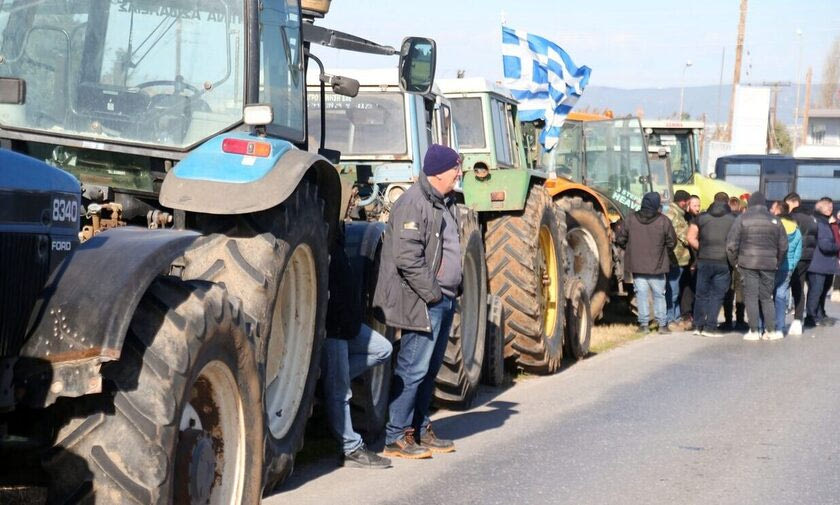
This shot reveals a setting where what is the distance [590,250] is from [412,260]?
381 inches

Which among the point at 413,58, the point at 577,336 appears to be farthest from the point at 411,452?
the point at 577,336

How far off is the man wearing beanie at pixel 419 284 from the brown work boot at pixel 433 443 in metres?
0.03

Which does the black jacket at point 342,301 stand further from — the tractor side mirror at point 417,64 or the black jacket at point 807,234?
the black jacket at point 807,234

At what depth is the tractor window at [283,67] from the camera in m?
6.86

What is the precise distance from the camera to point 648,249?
55.2ft

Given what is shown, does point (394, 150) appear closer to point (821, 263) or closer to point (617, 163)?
point (617, 163)

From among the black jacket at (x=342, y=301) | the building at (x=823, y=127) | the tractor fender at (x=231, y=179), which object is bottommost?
the black jacket at (x=342, y=301)

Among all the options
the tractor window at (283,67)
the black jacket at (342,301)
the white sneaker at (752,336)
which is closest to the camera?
the tractor window at (283,67)

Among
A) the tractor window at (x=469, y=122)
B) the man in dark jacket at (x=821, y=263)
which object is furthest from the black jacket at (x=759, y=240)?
the tractor window at (x=469, y=122)

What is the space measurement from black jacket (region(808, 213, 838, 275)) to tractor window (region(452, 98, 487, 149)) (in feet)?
22.7

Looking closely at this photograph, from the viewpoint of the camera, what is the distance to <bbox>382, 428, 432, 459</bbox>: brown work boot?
26.2 ft

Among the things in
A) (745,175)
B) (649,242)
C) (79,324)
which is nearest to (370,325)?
(79,324)

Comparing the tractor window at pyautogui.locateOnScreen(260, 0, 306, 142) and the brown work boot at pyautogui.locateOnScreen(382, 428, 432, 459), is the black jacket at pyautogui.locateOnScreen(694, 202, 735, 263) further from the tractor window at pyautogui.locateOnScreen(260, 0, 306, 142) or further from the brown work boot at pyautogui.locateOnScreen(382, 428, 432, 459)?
the tractor window at pyautogui.locateOnScreen(260, 0, 306, 142)

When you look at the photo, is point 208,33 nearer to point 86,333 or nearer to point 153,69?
point 153,69
